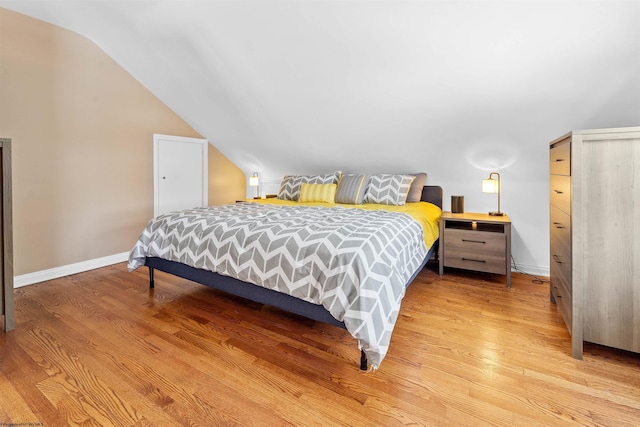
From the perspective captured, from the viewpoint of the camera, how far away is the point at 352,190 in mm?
3467

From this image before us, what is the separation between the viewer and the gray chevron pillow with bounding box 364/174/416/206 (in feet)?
10.8

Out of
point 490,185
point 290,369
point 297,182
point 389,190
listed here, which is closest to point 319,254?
point 290,369

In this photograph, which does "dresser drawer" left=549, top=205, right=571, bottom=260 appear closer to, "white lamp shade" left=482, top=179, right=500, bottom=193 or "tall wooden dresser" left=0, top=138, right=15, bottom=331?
"white lamp shade" left=482, top=179, right=500, bottom=193

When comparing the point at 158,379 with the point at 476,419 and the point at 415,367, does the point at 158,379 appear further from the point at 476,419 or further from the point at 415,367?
the point at 476,419

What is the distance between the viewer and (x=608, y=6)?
176 centimetres

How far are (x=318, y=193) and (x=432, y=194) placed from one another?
1349 millimetres

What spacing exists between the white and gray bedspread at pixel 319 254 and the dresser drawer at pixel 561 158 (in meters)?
1.00

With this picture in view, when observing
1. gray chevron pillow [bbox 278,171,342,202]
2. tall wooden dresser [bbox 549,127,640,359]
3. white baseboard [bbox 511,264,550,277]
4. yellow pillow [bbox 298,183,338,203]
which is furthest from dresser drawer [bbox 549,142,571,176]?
gray chevron pillow [bbox 278,171,342,202]

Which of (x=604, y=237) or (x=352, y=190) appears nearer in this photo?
(x=604, y=237)

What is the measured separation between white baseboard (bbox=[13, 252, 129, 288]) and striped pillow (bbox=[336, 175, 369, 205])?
267cm

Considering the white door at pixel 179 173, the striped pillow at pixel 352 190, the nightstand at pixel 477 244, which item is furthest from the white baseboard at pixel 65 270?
the nightstand at pixel 477 244

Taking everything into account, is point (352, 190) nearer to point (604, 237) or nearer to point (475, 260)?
point (475, 260)

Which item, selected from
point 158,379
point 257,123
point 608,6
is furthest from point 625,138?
point 257,123

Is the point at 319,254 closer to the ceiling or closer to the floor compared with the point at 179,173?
closer to the floor
